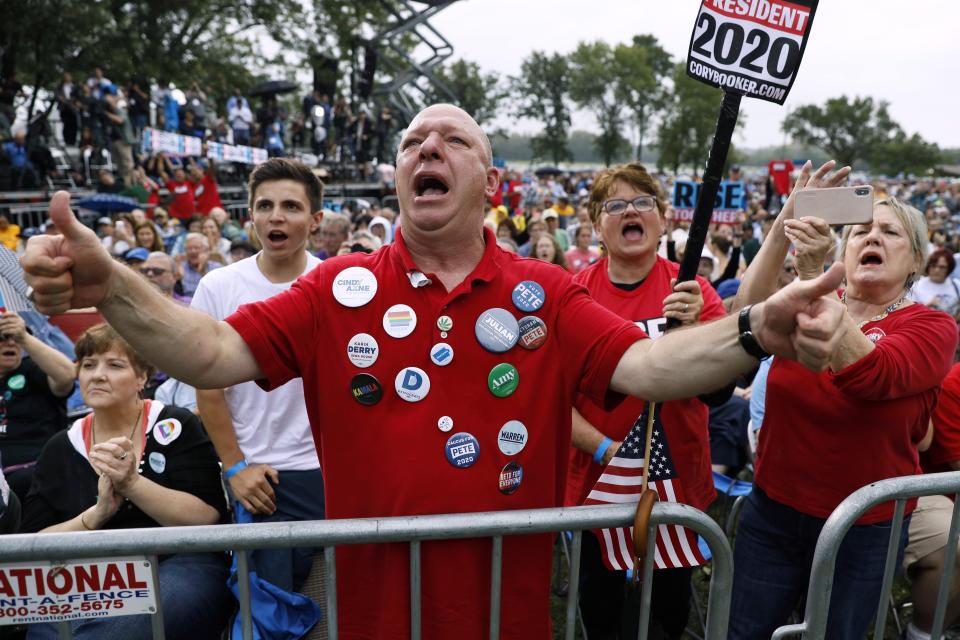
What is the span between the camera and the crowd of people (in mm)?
1634

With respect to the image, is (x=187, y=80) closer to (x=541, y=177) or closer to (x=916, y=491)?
(x=541, y=177)

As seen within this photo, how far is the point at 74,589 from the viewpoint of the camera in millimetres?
1597

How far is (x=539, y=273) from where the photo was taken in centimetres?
190

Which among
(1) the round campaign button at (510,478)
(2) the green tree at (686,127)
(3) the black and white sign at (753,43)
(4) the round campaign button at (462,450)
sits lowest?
(1) the round campaign button at (510,478)

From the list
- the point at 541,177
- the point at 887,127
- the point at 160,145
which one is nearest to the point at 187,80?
the point at 160,145

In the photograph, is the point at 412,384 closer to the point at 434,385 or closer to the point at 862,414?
the point at 434,385

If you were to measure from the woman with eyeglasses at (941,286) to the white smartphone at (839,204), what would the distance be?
7170mm

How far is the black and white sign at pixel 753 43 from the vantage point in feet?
5.86

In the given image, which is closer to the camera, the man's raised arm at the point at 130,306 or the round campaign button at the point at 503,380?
the man's raised arm at the point at 130,306

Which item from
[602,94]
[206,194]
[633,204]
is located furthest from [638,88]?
[633,204]

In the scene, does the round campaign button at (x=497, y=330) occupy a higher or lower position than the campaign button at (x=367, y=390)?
higher

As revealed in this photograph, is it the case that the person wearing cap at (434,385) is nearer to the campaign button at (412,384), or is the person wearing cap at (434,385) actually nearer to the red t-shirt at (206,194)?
the campaign button at (412,384)

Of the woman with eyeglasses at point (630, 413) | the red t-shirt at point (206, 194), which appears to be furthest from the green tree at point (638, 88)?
the woman with eyeglasses at point (630, 413)

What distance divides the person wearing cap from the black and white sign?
2.35 feet
